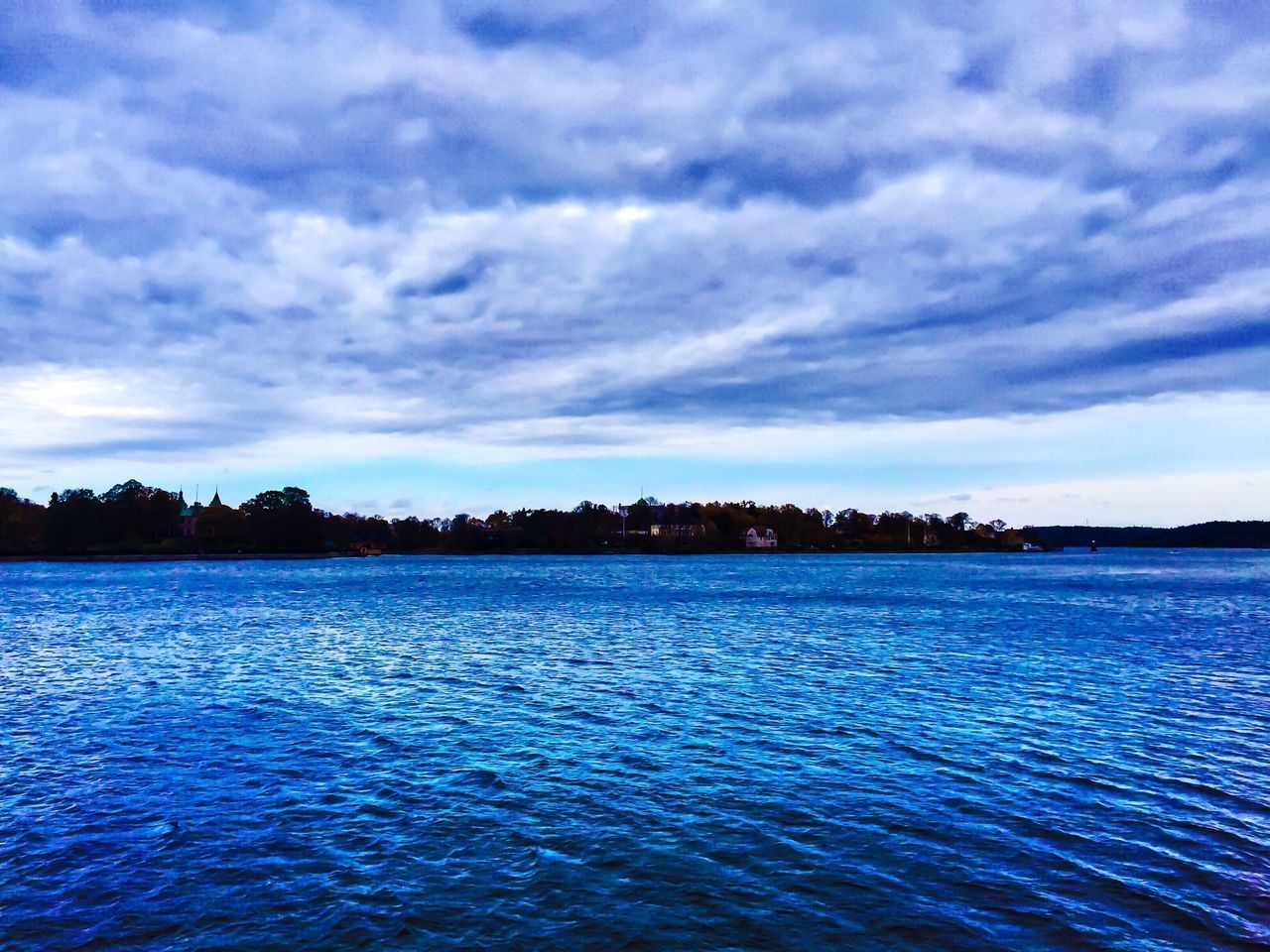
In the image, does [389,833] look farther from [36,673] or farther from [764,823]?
[36,673]

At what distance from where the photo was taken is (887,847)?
1673 cm

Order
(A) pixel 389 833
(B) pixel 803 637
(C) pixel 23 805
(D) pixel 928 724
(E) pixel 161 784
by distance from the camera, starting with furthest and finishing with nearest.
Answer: (B) pixel 803 637, (D) pixel 928 724, (E) pixel 161 784, (C) pixel 23 805, (A) pixel 389 833

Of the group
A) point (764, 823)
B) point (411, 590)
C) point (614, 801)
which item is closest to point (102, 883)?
point (614, 801)

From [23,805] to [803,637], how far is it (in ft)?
142

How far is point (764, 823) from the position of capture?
18.2 metres

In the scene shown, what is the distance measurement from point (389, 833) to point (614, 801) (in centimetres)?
500

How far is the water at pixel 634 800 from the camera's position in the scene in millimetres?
13719

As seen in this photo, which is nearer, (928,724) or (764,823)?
(764,823)

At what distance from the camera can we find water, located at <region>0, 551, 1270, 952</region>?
13719mm

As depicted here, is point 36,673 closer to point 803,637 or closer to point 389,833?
point 389,833

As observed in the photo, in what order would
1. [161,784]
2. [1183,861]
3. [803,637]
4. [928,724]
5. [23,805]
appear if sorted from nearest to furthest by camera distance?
[1183,861], [23,805], [161,784], [928,724], [803,637]

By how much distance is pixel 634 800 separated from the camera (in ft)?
64.8

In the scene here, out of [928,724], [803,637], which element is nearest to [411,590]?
[803,637]

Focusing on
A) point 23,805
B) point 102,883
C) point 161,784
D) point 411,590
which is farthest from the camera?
point 411,590
